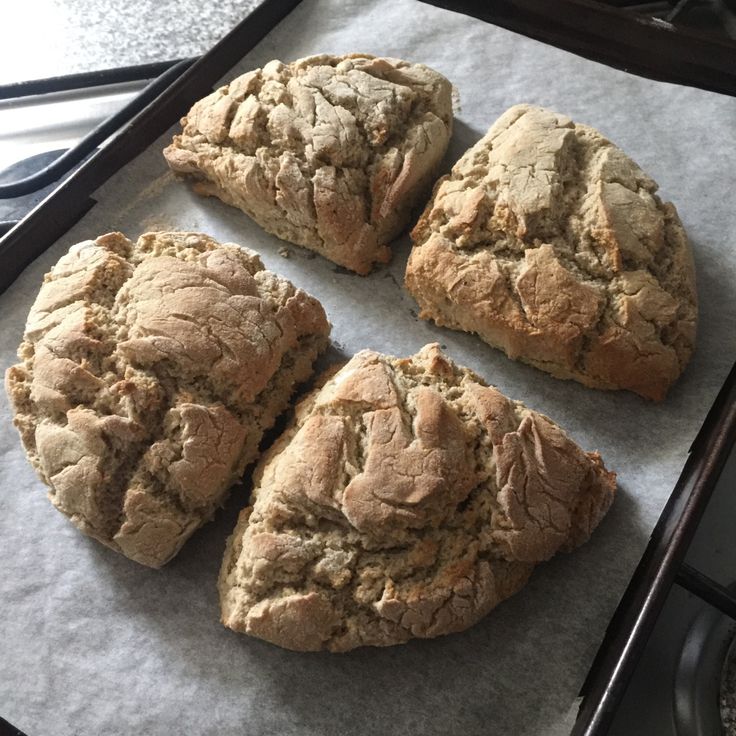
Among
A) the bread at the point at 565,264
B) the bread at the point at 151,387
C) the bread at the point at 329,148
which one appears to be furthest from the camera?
the bread at the point at 329,148

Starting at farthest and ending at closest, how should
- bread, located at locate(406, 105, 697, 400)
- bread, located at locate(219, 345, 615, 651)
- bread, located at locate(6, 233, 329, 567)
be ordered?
1. bread, located at locate(406, 105, 697, 400)
2. bread, located at locate(6, 233, 329, 567)
3. bread, located at locate(219, 345, 615, 651)

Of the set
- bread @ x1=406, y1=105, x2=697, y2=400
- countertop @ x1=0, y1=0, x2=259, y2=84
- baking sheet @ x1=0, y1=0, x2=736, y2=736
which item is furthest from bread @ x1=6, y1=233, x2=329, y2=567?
countertop @ x1=0, y1=0, x2=259, y2=84

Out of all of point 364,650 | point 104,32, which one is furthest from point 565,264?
point 104,32

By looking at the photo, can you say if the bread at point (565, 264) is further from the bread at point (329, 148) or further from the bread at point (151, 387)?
the bread at point (151, 387)

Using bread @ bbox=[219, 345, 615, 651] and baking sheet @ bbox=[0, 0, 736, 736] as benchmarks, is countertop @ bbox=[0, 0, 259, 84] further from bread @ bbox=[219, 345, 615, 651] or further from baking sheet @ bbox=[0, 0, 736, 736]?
bread @ bbox=[219, 345, 615, 651]

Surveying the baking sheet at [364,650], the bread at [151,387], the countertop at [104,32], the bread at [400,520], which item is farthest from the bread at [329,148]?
the countertop at [104,32]
